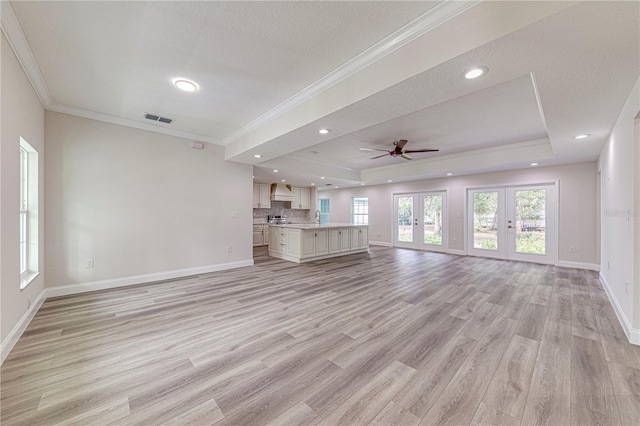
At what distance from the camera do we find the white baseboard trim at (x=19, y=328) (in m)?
2.06

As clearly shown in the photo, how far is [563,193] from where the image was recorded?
18.7 feet

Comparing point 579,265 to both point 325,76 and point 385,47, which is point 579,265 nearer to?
point 385,47

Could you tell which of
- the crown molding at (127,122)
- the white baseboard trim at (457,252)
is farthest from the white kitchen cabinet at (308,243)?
the white baseboard trim at (457,252)

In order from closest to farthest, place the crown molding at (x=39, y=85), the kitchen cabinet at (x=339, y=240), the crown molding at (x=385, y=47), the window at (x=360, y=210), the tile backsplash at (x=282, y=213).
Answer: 1. the crown molding at (x=385, y=47)
2. the crown molding at (x=39, y=85)
3. the kitchen cabinet at (x=339, y=240)
4. the tile backsplash at (x=282, y=213)
5. the window at (x=360, y=210)

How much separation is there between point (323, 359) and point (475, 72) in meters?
2.68

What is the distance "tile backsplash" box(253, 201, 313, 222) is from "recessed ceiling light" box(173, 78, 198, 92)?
22.2 ft

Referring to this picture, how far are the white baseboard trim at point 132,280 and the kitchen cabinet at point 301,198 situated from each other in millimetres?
5166

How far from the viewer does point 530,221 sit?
620cm

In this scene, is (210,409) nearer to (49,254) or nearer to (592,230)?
(49,254)

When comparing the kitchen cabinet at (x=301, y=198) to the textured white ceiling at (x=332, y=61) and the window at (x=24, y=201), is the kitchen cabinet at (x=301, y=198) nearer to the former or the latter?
the textured white ceiling at (x=332, y=61)

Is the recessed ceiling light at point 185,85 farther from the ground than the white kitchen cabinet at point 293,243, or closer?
farther from the ground

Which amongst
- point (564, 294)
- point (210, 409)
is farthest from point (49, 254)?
point (564, 294)

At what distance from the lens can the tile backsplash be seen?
9.76 m

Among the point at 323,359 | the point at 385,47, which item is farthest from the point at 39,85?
the point at 323,359
